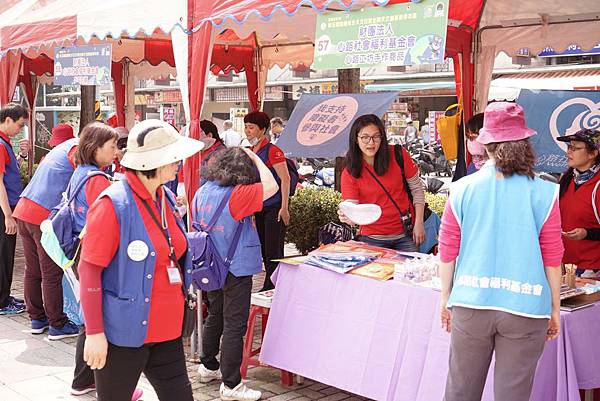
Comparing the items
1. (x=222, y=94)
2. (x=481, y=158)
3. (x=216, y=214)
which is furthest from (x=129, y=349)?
(x=222, y=94)

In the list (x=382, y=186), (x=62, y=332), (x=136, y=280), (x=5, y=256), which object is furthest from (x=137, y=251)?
(x=5, y=256)

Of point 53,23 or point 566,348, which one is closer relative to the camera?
point 566,348

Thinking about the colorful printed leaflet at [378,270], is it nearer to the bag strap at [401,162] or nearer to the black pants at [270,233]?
the bag strap at [401,162]

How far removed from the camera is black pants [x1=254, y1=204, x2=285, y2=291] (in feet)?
22.7

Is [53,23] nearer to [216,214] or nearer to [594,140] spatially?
[216,214]

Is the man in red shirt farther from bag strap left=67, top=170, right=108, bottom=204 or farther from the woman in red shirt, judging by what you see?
the woman in red shirt

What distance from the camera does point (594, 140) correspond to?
466 cm

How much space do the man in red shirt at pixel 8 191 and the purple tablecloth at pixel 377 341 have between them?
9.60ft

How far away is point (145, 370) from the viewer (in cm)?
314

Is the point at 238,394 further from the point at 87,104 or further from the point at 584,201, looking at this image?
the point at 87,104

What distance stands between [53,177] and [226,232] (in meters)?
1.88

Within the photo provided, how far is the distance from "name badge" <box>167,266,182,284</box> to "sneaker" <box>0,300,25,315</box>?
4355mm

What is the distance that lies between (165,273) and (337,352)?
63.5 inches

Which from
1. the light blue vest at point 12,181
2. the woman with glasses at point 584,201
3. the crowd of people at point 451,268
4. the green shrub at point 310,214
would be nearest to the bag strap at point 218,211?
the crowd of people at point 451,268
